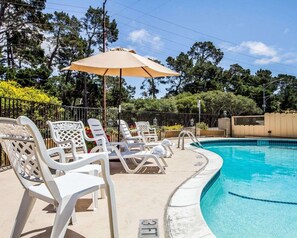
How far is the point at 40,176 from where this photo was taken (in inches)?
69.0

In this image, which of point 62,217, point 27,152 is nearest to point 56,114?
point 27,152

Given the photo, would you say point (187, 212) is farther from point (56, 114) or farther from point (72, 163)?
point (56, 114)

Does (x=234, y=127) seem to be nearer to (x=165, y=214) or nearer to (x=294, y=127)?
(x=294, y=127)

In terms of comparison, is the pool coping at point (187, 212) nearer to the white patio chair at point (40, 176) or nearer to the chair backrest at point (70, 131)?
the white patio chair at point (40, 176)

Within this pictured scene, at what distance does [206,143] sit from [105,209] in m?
9.37

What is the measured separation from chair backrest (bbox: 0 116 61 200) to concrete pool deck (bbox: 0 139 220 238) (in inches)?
26.5

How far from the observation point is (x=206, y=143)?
1161 cm

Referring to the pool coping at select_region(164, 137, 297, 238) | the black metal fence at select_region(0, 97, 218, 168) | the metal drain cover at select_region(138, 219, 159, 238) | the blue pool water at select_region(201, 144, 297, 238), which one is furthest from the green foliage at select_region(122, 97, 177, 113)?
the metal drain cover at select_region(138, 219, 159, 238)

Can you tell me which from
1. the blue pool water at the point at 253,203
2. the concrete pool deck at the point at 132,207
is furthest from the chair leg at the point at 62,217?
the blue pool water at the point at 253,203

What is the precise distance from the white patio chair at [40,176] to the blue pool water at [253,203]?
1.76 metres

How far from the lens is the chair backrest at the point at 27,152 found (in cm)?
152

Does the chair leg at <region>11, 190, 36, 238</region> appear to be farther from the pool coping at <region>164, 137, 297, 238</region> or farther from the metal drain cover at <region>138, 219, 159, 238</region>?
the pool coping at <region>164, 137, 297, 238</region>

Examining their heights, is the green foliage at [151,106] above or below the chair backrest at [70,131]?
above

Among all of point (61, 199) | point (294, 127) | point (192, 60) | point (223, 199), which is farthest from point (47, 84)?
point (192, 60)
